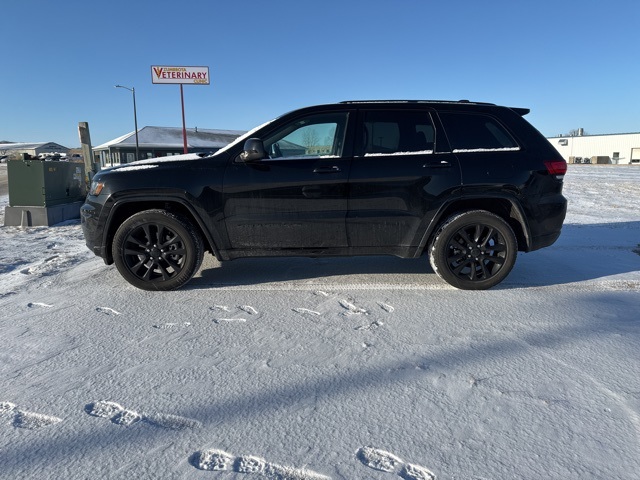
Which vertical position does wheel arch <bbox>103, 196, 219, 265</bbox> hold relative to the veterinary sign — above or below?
below

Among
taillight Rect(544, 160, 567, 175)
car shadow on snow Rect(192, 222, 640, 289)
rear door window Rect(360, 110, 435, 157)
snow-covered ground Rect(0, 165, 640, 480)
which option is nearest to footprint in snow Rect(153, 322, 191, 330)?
snow-covered ground Rect(0, 165, 640, 480)

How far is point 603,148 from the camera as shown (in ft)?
233

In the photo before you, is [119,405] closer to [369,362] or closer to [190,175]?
[369,362]

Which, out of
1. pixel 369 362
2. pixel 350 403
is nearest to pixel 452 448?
pixel 350 403

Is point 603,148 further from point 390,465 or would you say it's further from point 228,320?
point 390,465

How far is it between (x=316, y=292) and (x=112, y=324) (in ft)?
5.68

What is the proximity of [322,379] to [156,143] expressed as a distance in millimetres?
44950

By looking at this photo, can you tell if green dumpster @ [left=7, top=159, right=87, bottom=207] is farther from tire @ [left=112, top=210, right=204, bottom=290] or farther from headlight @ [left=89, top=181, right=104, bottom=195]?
tire @ [left=112, top=210, right=204, bottom=290]

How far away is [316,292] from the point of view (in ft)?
12.7

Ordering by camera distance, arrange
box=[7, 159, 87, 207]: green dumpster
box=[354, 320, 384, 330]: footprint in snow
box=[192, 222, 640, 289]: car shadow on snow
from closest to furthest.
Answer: box=[354, 320, 384, 330]: footprint in snow → box=[192, 222, 640, 289]: car shadow on snow → box=[7, 159, 87, 207]: green dumpster

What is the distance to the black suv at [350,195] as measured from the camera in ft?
12.5

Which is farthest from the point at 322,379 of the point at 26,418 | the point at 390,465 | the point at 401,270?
the point at 401,270

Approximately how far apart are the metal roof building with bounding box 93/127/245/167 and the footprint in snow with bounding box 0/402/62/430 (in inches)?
1566

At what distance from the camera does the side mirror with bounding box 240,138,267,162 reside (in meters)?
3.64
